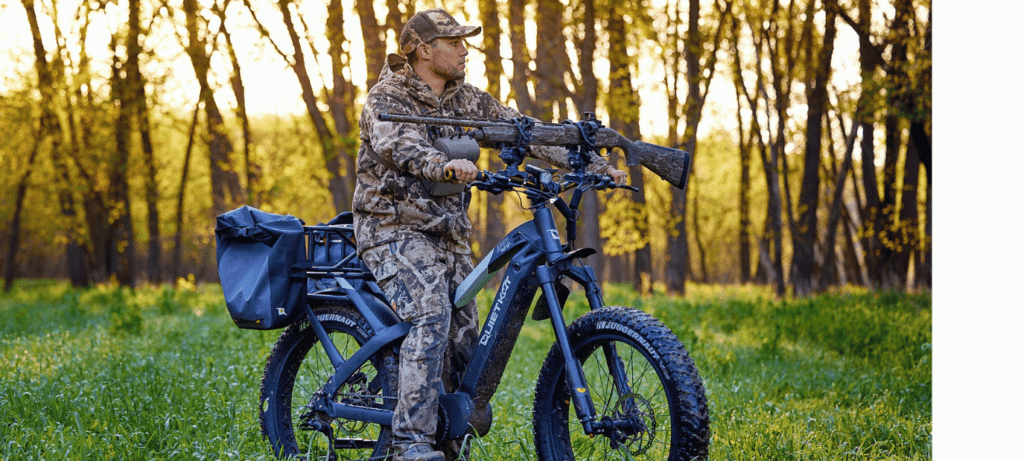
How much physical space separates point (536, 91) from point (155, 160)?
10124 mm

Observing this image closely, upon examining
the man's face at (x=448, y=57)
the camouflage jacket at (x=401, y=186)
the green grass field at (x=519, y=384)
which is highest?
the man's face at (x=448, y=57)

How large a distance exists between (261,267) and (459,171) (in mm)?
1452

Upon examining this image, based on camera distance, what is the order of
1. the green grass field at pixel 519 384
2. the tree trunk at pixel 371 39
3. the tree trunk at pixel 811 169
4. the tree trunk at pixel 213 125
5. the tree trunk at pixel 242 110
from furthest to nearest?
the tree trunk at pixel 242 110 < the tree trunk at pixel 213 125 < the tree trunk at pixel 811 169 < the tree trunk at pixel 371 39 < the green grass field at pixel 519 384

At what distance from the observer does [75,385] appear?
19.3 ft

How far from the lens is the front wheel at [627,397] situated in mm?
3193

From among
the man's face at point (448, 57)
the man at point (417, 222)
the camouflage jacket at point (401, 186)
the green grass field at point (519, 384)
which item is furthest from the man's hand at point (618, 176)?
the green grass field at point (519, 384)

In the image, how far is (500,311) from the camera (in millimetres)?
3844

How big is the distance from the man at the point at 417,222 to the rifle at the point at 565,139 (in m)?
0.14

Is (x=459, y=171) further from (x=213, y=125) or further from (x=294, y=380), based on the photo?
(x=213, y=125)

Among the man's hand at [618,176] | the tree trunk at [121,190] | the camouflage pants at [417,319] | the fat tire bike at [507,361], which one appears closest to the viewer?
the fat tire bike at [507,361]

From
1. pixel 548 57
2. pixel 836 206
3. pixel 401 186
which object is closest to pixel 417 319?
pixel 401 186

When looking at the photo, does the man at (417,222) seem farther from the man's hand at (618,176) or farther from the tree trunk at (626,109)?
the tree trunk at (626,109)
